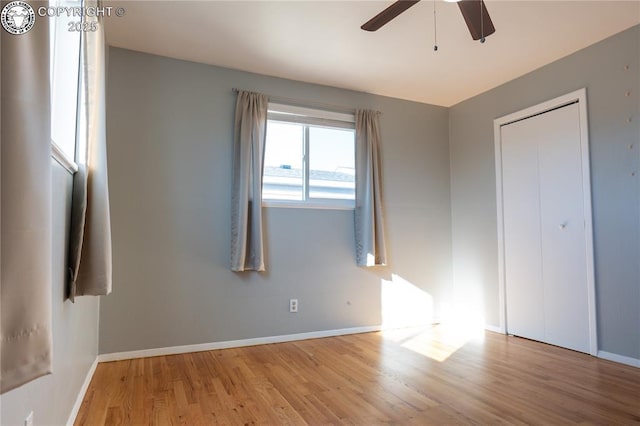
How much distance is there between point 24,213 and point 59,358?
1.15 m

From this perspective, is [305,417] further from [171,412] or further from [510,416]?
[510,416]

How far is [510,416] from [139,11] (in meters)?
3.36

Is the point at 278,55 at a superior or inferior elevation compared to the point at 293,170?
superior

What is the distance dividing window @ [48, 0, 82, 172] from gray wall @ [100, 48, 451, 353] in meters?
1.14

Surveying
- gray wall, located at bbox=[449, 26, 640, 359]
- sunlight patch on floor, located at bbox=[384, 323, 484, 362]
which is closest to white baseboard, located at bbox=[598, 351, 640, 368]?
gray wall, located at bbox=[449, 26, 640, 359]

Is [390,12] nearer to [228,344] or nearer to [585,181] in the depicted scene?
[585,181]

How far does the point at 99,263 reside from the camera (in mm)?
1801

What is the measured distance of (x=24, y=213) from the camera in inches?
31.2

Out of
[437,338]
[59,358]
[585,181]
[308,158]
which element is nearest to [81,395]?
[59,358]

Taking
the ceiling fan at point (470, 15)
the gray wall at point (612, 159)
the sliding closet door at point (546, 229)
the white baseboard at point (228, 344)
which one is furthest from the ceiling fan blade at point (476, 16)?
the white baseboard at point (228, 344)

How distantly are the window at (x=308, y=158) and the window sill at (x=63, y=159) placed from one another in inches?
71.0

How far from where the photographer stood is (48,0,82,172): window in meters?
1.51

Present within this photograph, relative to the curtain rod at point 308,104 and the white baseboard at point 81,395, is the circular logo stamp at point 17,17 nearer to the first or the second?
the white baseboard at point 81,395

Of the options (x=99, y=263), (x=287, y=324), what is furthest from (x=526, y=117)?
(x=99, y=263)
